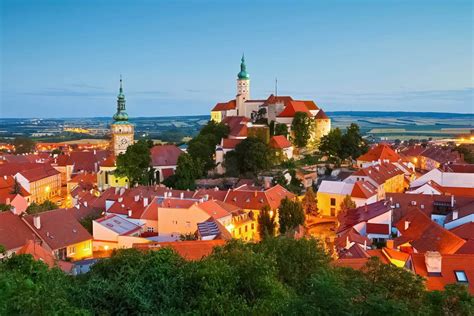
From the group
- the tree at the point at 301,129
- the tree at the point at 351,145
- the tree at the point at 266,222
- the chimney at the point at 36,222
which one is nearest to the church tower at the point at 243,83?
the tree at the point at 301,129

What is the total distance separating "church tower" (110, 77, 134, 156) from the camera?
58.7 m

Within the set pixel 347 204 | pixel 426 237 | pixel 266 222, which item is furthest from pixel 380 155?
pixel 426 237

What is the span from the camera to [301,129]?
57.8 metres

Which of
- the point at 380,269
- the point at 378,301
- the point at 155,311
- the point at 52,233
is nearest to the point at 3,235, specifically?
the point at 52,233

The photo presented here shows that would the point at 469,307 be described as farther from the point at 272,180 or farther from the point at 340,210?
the point at 272,180

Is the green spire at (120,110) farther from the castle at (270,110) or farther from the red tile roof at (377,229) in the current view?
the red tile roof at (377,229)

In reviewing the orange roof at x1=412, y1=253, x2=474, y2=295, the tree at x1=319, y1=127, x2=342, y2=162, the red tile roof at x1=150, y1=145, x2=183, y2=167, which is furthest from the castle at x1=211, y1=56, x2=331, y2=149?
the orange roof at x1=412, y1=253, x2=474, y2=295

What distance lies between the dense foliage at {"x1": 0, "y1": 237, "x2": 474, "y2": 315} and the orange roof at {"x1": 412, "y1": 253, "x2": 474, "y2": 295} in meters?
4.62

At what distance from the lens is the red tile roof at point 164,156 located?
52.6 meters

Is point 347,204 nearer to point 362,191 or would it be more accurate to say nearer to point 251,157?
point 362,191

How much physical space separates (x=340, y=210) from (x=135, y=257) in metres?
25.4

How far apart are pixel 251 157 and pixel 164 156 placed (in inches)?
438

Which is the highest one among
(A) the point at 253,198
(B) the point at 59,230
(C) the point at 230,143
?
(C) the point at 230,143

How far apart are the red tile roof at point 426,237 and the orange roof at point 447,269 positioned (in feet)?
13.7
